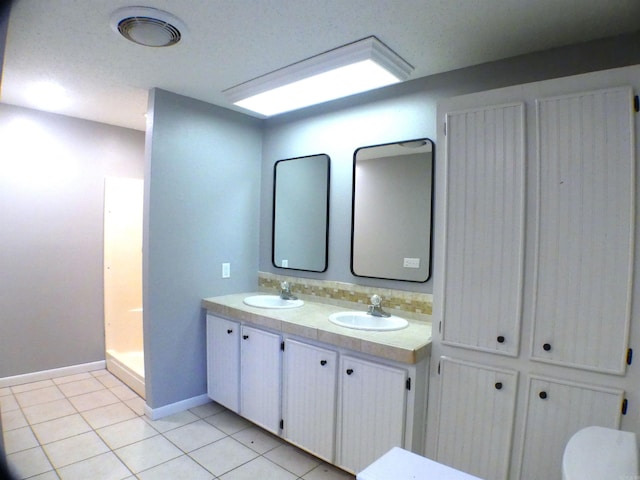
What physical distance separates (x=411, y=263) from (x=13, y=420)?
118 inches

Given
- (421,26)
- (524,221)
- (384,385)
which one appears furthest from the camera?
(384,385)

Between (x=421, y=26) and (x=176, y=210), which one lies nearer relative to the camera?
(x=421, y=26)

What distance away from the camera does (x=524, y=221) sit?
165 centimetres

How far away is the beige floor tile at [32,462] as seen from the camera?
2135 millimetres

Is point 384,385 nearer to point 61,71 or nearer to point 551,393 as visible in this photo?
point 551,393

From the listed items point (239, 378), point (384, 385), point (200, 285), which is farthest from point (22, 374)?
point (384, 385)

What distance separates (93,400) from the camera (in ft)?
10.1

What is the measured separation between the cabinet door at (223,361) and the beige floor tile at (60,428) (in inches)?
34.6

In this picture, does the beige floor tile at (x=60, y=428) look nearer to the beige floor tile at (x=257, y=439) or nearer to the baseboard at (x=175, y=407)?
the baseboard at (x=175, y=407)

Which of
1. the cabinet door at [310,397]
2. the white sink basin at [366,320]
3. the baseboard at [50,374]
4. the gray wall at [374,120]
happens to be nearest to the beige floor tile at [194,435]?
the cabinet door at [310,397]

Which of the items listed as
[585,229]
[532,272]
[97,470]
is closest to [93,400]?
[97,470]

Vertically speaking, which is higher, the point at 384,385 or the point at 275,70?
the point at 275,70

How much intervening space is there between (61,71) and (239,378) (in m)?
2.36

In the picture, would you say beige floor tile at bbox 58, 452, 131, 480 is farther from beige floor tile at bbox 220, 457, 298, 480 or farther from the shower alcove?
the shower alcove
